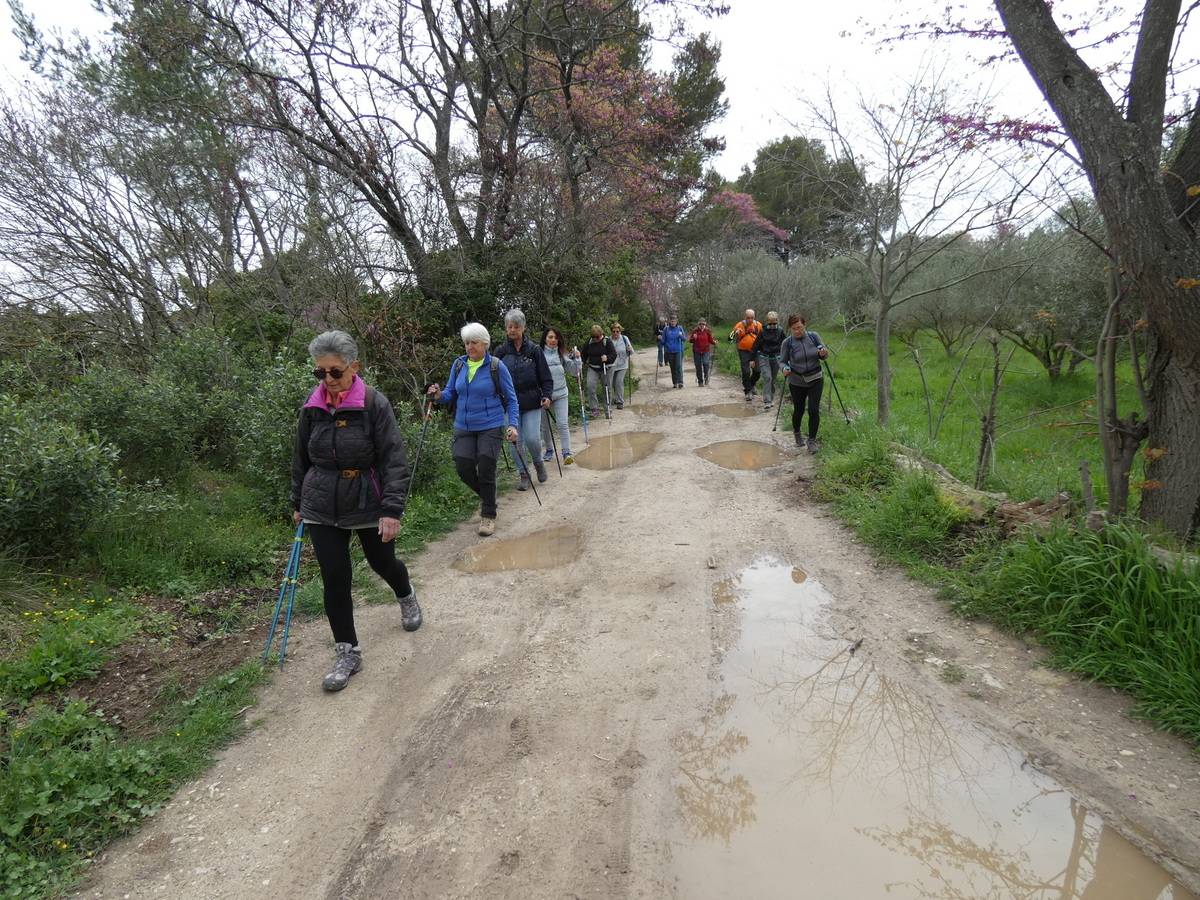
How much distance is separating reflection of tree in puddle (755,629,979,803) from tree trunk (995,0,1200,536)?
2.53 metres

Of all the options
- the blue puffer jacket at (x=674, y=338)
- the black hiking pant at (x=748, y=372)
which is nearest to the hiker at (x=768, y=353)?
the black hiking pant at (x=748, y=372)

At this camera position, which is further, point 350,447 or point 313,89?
point 313,89

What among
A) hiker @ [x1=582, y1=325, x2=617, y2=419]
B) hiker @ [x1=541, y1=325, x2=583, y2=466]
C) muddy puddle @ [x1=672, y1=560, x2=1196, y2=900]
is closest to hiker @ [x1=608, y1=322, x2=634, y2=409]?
hiker @ [x1=582, y1=325, x2=617, y2=419]

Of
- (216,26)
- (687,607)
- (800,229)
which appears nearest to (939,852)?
(687,607)

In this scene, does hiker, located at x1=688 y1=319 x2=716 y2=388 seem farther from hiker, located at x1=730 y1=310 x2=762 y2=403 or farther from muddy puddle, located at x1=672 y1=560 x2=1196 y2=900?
muddy puddle, located at x1=672 y1=560 x2=1196 y2=900

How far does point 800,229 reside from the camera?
32.1 m

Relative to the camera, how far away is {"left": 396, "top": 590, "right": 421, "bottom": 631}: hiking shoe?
429cm

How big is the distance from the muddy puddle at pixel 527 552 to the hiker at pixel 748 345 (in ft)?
24.9

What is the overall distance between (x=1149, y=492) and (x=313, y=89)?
1141 centimetres

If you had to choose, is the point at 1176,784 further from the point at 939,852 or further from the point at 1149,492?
the point at 1149,492

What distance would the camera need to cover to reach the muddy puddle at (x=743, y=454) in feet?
26.6

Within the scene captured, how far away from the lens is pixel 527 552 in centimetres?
564

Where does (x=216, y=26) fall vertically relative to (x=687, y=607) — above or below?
above

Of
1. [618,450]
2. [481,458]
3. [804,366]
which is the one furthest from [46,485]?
[804,366]
